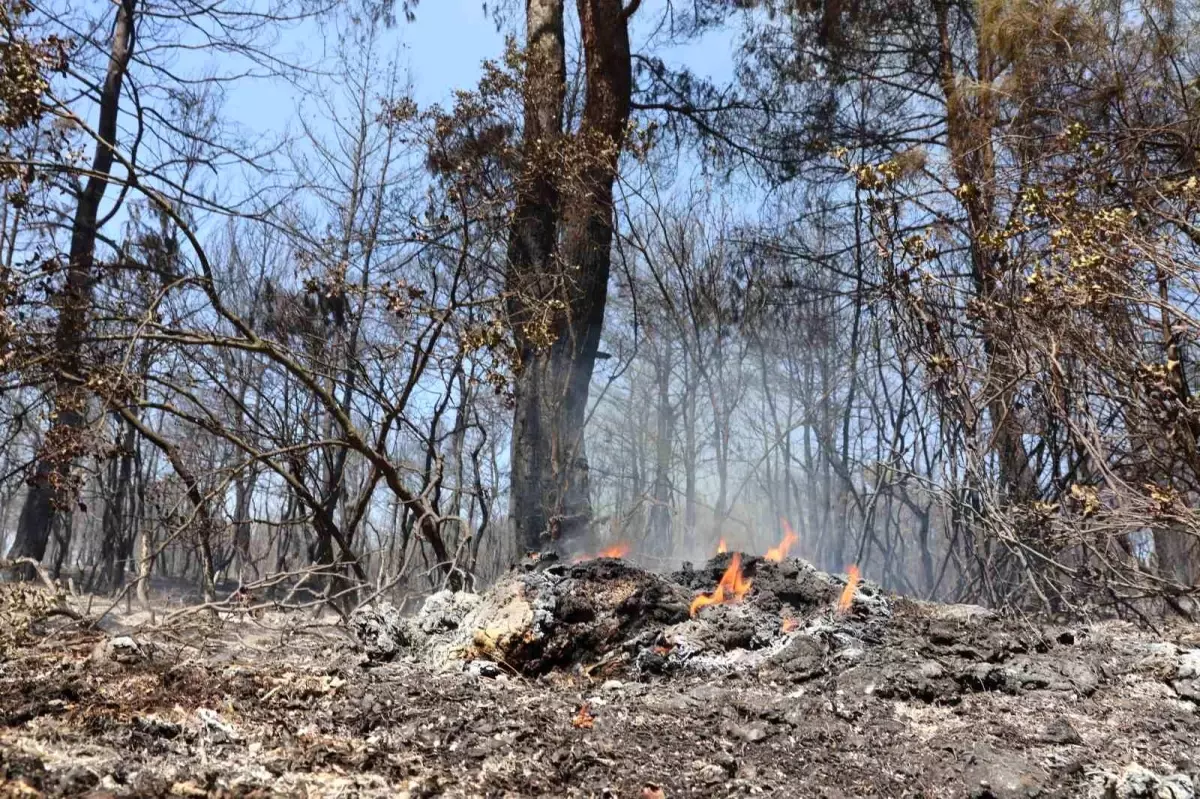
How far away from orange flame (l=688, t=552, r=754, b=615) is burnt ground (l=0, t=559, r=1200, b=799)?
1.15 feet

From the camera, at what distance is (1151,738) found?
7.95 feet

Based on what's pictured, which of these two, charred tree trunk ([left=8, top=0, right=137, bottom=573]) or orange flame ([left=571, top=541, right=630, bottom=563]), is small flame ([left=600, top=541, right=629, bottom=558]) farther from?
charred tree trunk ([left=8, top=0, right=137, bottom=573])

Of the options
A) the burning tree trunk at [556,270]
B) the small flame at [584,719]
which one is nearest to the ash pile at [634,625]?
the small flame at [584,719]

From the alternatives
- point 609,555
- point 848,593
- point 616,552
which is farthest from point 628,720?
point 616,552

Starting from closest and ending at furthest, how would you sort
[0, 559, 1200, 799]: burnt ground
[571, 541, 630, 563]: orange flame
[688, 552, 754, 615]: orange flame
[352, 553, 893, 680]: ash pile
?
1. [0, 559, 1200, 799]: burnt ground
2. [352, 553, 893, 680]: ash pile
3. [688, 552, 754, 615]: orange flame
4. [571, 541, 630, 563]: orange flame

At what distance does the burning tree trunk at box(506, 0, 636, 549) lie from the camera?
22.1 ft

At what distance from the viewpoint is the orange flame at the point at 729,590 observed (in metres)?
3.81

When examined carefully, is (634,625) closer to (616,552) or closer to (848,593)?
(848,593)

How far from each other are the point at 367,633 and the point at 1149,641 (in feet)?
10.6

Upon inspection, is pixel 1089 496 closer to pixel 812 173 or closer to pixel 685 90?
pixel 812 173

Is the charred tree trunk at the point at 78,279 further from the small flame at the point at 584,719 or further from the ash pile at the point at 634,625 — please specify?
the small flame at the point at 584,719

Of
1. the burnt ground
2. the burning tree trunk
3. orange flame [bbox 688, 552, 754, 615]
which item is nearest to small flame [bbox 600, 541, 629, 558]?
orange flame [bbox 688, 552, 754, 615]

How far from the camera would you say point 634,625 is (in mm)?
3602


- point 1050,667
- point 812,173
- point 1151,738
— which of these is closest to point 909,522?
point 812,173
